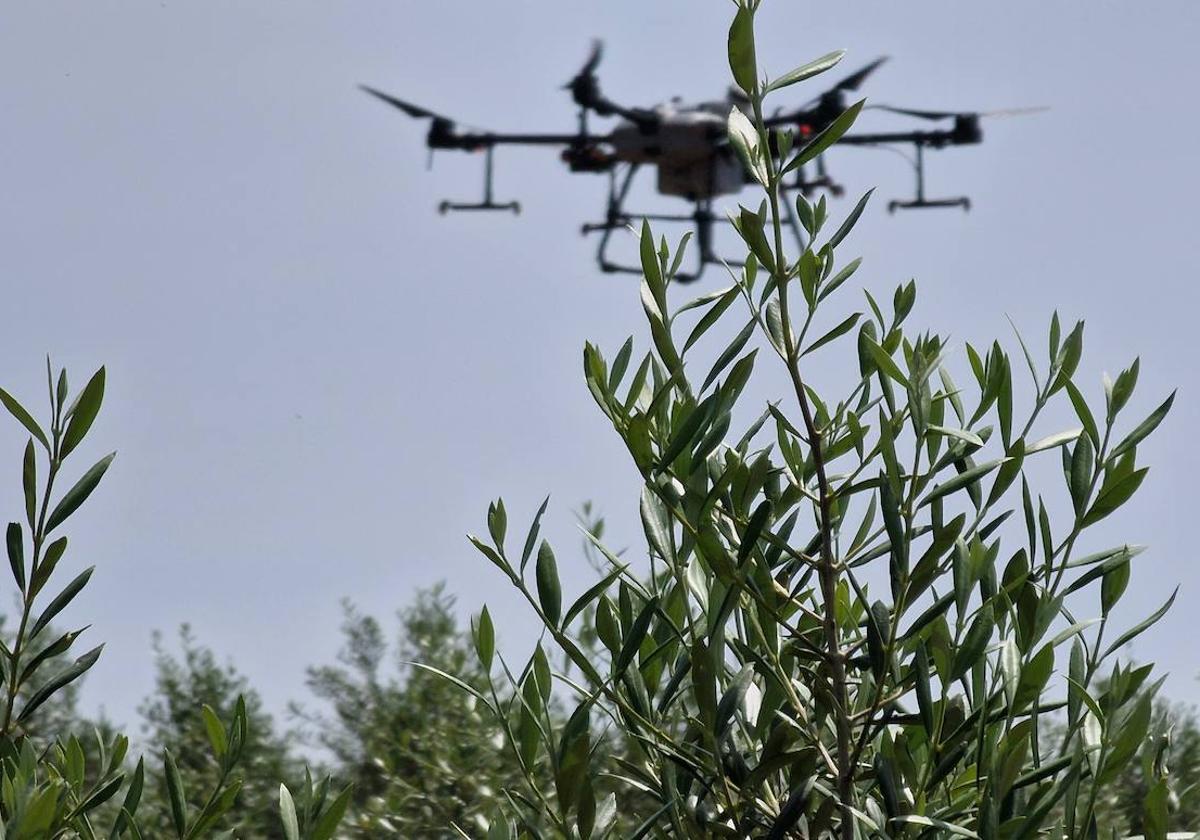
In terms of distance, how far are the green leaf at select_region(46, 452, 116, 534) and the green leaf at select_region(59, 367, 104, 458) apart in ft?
0.15

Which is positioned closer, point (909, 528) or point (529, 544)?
point (909, 528)

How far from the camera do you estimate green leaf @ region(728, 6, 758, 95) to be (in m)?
2.17

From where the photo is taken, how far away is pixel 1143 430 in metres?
2.30

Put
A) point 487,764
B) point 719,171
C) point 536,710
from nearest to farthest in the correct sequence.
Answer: point 536,710 < point 487,764 < point 719,171

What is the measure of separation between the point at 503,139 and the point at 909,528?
2165cm

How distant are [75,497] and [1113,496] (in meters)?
1.44

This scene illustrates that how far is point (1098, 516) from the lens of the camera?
2283 mm

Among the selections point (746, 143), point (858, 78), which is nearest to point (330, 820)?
point (746, 143)

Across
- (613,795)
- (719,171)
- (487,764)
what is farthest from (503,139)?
(613,795)

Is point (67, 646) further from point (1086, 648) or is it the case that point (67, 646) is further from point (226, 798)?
point (1086, 648)

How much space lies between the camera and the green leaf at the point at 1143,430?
2.29 meters

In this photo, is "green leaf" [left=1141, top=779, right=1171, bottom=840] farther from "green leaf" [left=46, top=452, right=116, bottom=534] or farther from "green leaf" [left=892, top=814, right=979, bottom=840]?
"green leaf" [left=46, top=452, right=116, bottom=534]

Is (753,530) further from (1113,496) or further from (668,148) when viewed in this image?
(668,148)

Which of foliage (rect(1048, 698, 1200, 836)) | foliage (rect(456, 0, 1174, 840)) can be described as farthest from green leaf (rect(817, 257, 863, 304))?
foliage (rect(1048, 698, 1200, 836))
